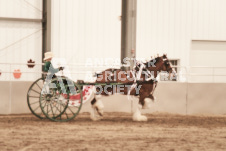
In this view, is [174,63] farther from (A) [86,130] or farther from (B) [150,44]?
(A) [86,130]

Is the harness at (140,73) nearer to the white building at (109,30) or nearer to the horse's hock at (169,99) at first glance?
the horse's hock at (169,99)

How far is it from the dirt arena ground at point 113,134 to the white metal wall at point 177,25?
216 inches

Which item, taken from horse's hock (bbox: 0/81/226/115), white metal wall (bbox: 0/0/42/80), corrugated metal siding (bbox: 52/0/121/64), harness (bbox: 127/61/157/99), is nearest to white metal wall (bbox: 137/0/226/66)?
corrugated metal siding (bbox: 52/0/121/64)

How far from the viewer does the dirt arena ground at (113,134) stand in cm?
677

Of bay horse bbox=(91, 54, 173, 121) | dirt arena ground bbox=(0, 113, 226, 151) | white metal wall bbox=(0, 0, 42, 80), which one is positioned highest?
white metal wall bbox=(0, 0, 42, 80)

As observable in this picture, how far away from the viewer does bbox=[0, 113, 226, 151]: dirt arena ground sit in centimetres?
677

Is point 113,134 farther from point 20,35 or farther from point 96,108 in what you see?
point 20,35

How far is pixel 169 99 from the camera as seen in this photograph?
41.2 feet

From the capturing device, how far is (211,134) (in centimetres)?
827

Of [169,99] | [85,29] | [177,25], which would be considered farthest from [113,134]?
[177,25]

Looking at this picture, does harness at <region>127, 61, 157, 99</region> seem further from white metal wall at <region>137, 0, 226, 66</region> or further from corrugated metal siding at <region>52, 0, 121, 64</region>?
white metal wall at <region>137, 0, 226, 66</region>

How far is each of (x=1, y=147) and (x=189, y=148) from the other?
2.65 meters

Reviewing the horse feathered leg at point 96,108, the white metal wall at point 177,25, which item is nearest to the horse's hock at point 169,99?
the horse feathered leg at point 96,108

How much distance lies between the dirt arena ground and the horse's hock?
5.35 feet
